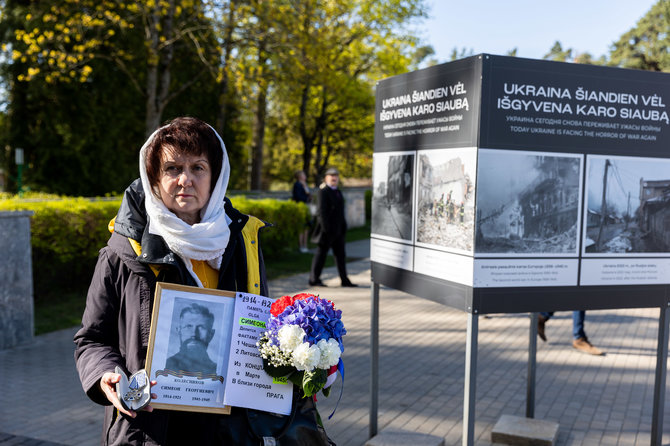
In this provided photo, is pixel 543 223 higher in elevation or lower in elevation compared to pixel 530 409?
higher

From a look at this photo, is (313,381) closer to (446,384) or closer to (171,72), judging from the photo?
(446,384)

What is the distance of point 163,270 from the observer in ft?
7.19

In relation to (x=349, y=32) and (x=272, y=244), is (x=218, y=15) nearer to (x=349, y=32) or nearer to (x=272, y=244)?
(x=272, y=244)

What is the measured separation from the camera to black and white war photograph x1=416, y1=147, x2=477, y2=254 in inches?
144

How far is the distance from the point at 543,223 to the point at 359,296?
6.83 meters

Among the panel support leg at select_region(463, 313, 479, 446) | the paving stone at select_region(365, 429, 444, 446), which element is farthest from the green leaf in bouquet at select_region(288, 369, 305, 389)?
the paving stone at select_region(365, 429, 444, 446)

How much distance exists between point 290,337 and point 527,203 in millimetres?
2119

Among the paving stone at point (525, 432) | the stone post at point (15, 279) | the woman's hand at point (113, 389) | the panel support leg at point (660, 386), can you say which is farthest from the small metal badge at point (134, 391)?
the stone post at point (15, 279)

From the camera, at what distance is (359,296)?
10500 mm

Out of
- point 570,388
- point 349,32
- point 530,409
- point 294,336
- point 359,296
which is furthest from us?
point 349,32

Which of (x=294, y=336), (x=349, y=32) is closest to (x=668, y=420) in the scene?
(x=294, y=336)

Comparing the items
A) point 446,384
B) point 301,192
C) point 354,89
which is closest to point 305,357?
point 446,384

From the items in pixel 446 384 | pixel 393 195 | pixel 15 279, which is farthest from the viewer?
pixel 15 279

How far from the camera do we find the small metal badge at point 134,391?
6.55ft
